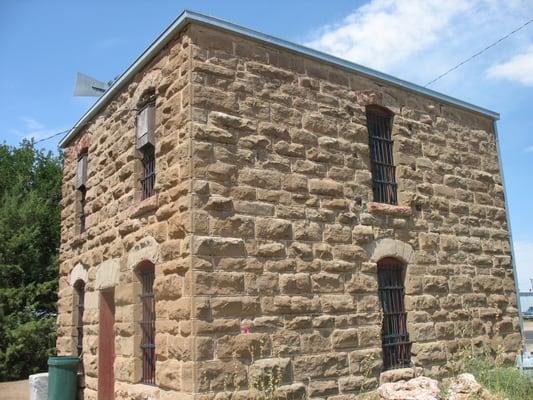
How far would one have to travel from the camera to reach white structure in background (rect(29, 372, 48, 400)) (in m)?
10.3

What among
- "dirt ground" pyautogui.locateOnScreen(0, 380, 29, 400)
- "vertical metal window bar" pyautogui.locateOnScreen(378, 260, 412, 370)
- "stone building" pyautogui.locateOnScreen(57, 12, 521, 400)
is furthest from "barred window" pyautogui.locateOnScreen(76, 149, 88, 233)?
"vertical metal window bar" pyautogui.locateOnScreen(378, 260, 412, 370)

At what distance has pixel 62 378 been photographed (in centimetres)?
956

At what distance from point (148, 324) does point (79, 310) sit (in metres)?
3.66

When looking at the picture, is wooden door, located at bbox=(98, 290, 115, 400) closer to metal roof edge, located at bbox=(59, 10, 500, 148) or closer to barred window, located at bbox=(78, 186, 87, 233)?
barred window, located at bbox=(78, 186, 87, 233)

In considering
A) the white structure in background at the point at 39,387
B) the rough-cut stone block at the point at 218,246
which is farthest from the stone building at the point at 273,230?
the white structure in background at the point at 39,387

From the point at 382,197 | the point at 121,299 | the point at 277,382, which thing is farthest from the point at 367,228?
the point at 121,299

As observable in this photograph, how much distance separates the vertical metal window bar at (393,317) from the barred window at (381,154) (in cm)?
117

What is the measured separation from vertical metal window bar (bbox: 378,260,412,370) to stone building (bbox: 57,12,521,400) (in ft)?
0.10

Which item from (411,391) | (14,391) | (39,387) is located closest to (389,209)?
(411,391)

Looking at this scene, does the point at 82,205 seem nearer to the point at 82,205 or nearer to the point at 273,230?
the point at 82,205

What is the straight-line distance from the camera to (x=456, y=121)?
10.8 meters

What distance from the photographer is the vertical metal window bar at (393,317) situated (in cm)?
862

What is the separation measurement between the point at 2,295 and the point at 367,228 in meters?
13.8

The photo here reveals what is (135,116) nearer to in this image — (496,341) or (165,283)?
(165,283)
